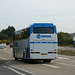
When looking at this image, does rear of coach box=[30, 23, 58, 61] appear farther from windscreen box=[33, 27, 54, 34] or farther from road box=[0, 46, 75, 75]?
road box=[0, 46, 75, 75]

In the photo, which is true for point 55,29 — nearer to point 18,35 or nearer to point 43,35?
point 43,35

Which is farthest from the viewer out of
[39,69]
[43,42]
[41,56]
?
[43,42]

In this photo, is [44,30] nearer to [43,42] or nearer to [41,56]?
[43,42]

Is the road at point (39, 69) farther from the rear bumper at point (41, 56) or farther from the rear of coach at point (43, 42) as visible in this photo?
the rear of coach at point (43, 42)

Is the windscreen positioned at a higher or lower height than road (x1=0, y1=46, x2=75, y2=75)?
higher

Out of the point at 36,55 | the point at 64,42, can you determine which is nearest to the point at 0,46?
the point at 64,42

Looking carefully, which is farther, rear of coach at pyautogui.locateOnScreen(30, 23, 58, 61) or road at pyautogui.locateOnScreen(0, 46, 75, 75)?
rear of coach at pyautogui.locateOnScreen(30, 23, 58, 61)

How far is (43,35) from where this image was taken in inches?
902

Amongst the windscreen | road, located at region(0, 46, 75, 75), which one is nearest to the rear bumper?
road, located at region(0, 46, 75, 75)

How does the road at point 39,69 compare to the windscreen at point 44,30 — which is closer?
the road at point 39,69

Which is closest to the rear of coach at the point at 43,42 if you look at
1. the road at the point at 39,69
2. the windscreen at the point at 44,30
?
the windscreen at the point at 44,30

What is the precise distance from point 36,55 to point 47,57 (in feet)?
3.15

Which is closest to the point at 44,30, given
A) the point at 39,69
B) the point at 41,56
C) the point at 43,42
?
the point at 43,42

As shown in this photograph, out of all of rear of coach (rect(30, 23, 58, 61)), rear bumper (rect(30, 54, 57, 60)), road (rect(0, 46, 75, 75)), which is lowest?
road (rect(0, 46, 75, 75))
